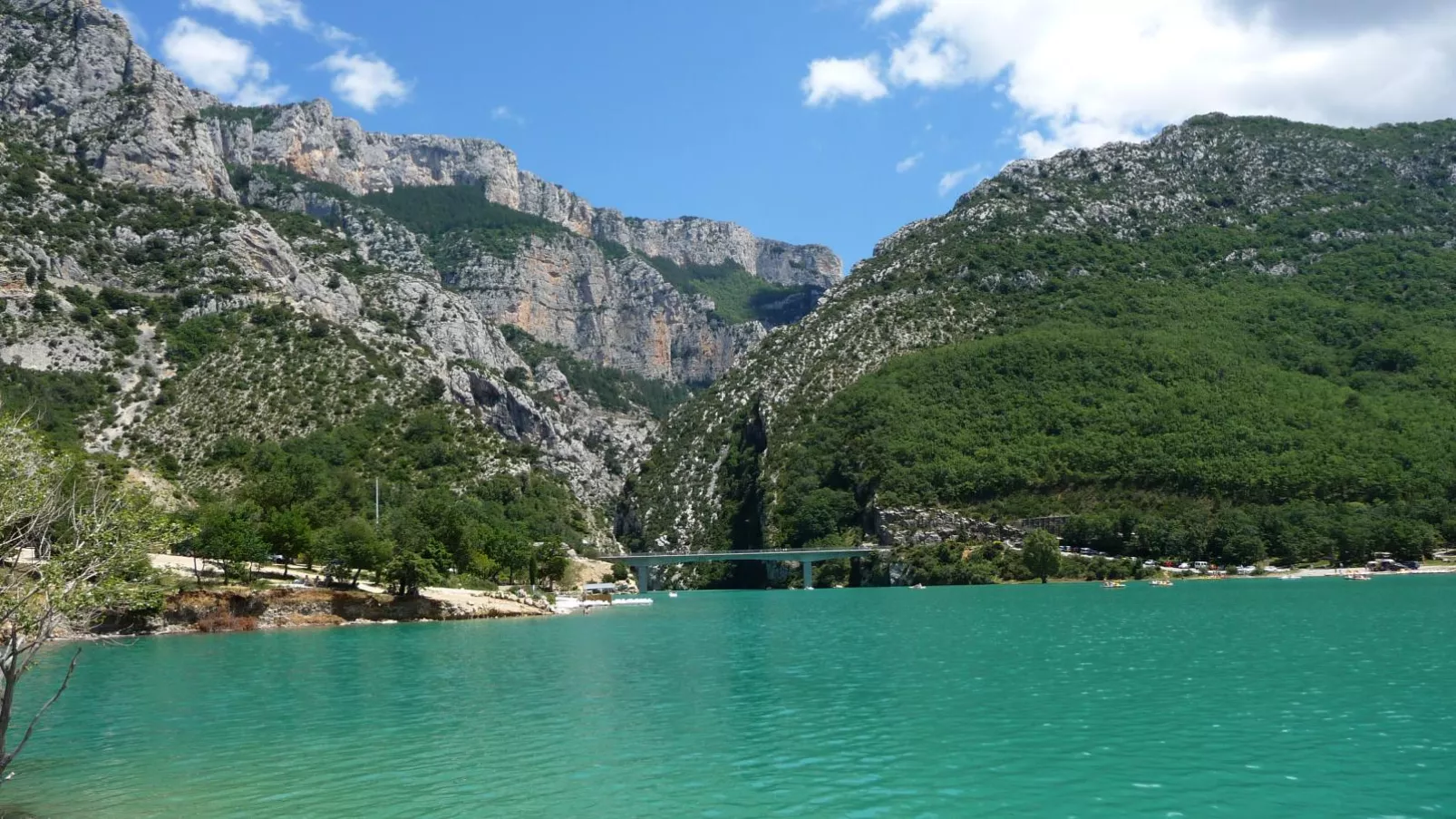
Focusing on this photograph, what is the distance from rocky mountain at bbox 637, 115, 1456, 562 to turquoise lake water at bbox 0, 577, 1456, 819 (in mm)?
77921

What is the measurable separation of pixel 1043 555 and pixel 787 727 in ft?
331

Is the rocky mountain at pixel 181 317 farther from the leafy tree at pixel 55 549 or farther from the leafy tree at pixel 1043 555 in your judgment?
the leafy tree at pixel 55 549

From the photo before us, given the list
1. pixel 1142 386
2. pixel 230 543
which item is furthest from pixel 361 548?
pixel 1142 386

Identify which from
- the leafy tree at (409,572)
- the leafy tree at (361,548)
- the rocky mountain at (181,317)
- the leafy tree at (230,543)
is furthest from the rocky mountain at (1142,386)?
the leafy tree at (230,543)

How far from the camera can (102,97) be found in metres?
151

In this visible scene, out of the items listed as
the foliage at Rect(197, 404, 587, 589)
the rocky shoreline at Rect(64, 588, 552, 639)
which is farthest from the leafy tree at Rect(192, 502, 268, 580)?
the rocky shoreline at Rect(64, 588, 552, 639)

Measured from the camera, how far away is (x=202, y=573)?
7262 centimetres

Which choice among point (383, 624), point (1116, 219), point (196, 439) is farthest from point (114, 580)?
point (1116, 219)

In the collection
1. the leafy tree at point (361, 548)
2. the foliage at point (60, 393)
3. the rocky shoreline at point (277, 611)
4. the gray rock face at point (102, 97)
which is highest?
the gray rock face at point (102, 97)

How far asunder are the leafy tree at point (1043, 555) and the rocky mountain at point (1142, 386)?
7.72 meters

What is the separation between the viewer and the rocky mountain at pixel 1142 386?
123625 millimetres

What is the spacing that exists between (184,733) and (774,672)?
69.8ft

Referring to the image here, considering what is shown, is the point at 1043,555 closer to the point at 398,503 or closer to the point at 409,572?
the point at 398,503

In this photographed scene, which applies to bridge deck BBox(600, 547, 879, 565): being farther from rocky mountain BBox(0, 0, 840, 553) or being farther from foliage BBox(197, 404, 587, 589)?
foliage BBox(197, 404, 587, 589)
